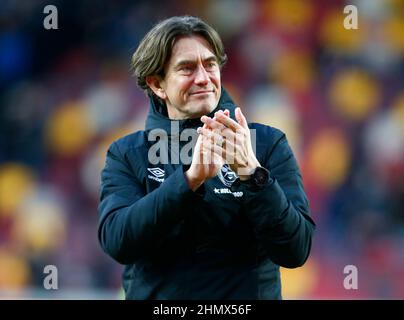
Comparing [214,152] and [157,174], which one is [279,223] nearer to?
[214,152]

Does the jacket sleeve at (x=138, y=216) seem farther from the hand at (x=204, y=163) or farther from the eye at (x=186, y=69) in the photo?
the eye at (x=186, y=69)

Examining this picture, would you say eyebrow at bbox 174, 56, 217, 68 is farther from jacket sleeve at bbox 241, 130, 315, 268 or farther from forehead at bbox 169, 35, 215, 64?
jacket sleeve at bbox 241, 130, 315, 268

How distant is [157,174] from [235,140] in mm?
225

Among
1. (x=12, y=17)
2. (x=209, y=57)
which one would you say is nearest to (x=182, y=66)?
(x=209, y=57)

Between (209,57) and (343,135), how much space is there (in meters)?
2.66

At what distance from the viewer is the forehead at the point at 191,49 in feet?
5.57

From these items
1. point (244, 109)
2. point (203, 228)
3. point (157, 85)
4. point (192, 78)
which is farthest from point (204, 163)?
point (244, 109)

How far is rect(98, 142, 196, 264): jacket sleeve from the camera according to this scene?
151 centimetres

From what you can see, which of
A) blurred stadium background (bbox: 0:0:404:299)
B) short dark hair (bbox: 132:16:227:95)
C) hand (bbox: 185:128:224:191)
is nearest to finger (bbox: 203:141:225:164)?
hand (bbox: 185:128:224:191)

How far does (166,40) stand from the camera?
1712 mm

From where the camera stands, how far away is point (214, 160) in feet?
4.98

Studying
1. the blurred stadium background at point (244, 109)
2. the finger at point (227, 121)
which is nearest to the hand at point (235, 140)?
the finger at point (227, 121)

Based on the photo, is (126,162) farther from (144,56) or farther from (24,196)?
(24,196)
